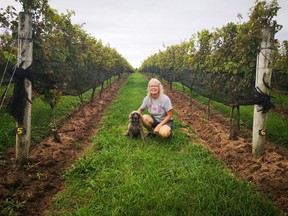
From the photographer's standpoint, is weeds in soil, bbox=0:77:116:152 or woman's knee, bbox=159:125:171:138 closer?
weeds in soil, bbox=0:77:116:152

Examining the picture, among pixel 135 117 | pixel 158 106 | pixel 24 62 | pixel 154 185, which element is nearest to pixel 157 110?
pixel 158 106

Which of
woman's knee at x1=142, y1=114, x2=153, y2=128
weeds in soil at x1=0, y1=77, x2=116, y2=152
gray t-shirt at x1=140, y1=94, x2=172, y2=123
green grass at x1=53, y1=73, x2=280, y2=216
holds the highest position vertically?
gray t-shirt at x1=140, y1=94, x2=172, y2=123

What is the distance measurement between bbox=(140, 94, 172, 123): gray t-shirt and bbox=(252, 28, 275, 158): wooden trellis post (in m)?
2.26

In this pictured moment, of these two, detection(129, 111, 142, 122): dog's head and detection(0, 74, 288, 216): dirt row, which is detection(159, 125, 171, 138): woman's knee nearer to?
detection(129, 111, 142, 122): dog's head

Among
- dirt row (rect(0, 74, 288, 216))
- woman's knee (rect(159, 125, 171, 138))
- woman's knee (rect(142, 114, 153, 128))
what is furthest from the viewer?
woman's knee (rect(142, 114, 153, 128))

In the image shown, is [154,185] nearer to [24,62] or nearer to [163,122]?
[163,122]

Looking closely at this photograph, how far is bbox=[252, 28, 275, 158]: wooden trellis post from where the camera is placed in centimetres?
504

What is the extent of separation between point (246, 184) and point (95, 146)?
11.8 feet

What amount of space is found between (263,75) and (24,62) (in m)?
4.66

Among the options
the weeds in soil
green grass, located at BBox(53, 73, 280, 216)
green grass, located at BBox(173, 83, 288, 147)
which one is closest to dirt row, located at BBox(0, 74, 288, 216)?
green grass, located at BBox(53, 73, 280, 216)

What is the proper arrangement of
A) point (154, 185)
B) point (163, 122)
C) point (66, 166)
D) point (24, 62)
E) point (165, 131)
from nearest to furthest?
point (154, 185) < point (24, 62) < point (66, 166) < point (165, 131) < point (163, 122)

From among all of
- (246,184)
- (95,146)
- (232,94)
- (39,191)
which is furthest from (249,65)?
(39,191)

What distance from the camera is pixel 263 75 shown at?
5.07m

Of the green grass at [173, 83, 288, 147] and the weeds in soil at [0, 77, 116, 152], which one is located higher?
the weeds in soil at [0, 77, 116, 152]
